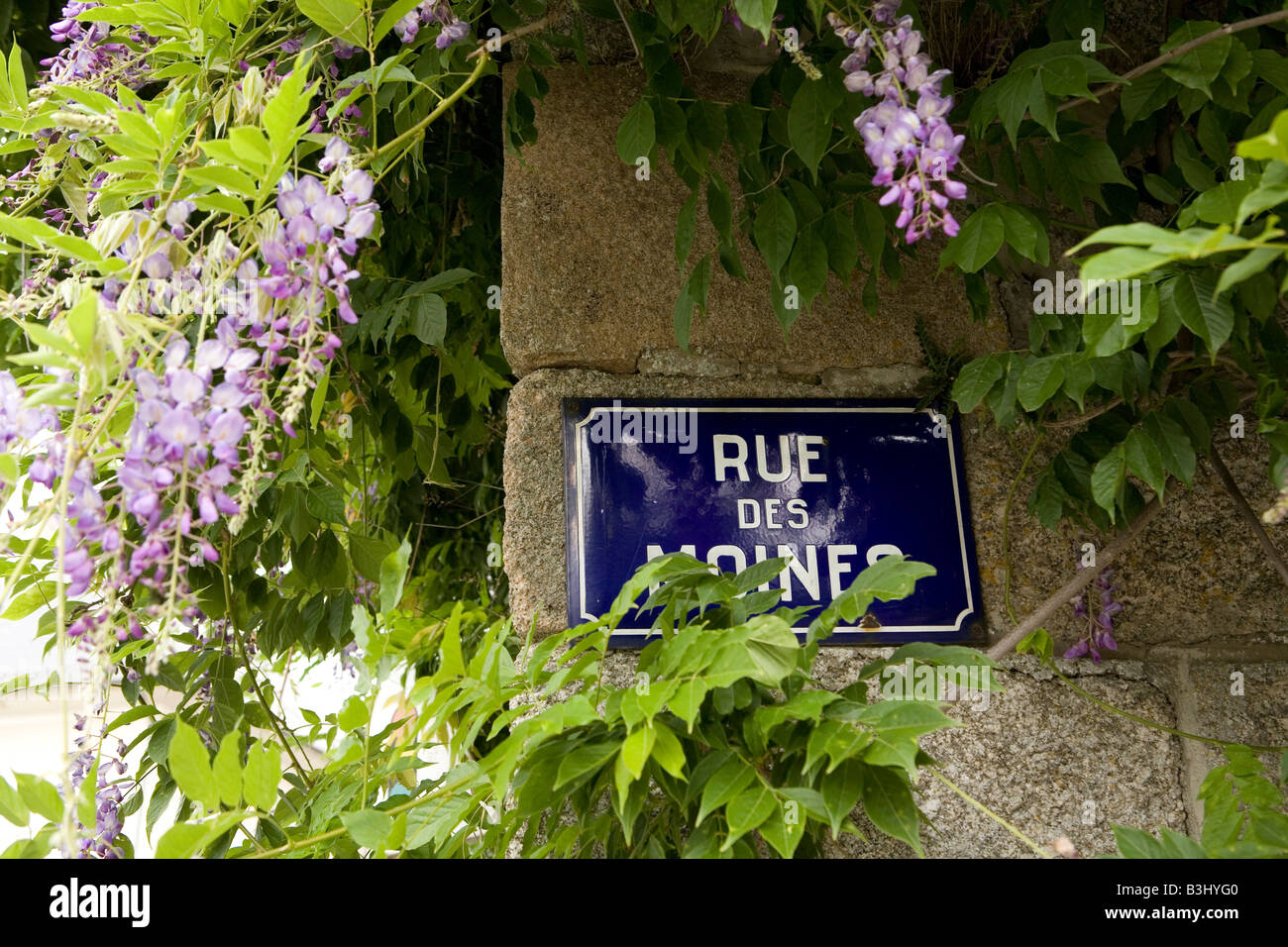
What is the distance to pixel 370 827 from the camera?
0.86m

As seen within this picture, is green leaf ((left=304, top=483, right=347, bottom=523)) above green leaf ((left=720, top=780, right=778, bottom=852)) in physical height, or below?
above

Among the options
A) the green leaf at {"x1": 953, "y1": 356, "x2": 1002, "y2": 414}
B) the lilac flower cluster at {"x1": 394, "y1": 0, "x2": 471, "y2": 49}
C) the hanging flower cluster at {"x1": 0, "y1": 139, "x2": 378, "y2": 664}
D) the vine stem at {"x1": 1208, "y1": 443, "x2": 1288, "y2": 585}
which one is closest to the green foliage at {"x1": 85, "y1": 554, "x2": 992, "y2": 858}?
the hanging flower cluster at {"x1": 0, "y1": 139, "x2": 378, "y2": 664}

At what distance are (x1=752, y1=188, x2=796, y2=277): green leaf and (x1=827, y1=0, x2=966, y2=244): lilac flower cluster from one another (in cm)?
18

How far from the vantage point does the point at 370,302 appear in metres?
1.37

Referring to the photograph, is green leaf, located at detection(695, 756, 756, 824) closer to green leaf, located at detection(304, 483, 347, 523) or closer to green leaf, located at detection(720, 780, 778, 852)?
green leaf, located at detection(720, 780, 778, 852)

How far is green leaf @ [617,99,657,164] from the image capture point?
112 centimetres

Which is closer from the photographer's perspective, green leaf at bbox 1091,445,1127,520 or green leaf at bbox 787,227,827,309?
green leaf at bbox 1091,445,1127,520

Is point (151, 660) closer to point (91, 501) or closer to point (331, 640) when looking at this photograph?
point (91, 501)

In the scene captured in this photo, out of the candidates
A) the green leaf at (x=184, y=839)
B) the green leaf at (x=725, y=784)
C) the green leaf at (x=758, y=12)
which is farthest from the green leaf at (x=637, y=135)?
the green leaf at (x=184, y=839)

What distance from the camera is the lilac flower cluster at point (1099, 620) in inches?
50.1

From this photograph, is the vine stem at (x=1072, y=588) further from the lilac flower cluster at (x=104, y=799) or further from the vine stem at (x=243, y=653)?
the lilac flower cluster at (x=104, y=799)

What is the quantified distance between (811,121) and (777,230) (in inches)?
5.1

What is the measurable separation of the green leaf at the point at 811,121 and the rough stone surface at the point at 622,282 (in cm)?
34

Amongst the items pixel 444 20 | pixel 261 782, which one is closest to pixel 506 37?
pixel 444 20
